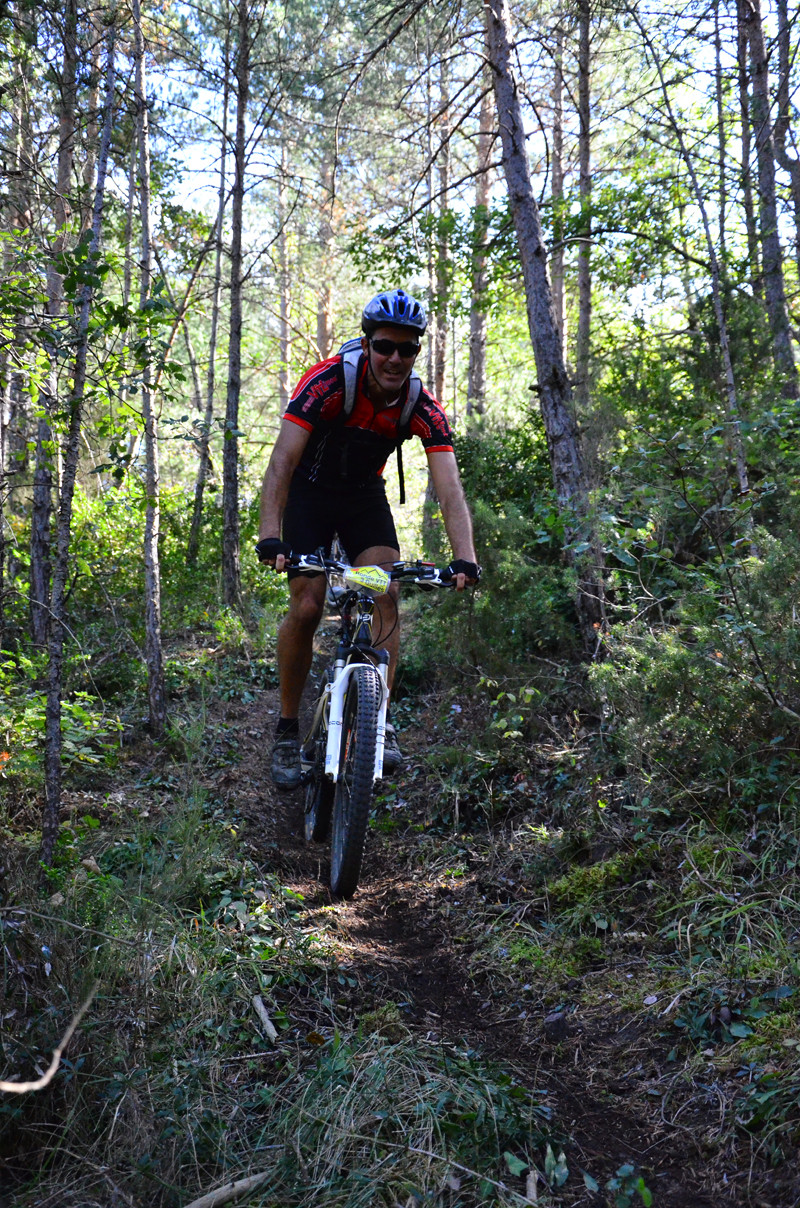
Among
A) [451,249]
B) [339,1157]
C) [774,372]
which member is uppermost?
[451,249]

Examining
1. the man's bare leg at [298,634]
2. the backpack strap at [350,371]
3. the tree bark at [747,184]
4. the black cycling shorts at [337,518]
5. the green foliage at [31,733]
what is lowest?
the green foliage at [31,733]

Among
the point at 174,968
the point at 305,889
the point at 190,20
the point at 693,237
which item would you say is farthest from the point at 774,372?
the point at 190,20

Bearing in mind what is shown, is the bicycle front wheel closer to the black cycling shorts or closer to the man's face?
the black cycling shorts

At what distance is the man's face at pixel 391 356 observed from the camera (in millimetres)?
4383

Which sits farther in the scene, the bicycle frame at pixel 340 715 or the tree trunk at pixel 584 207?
the tree trunk at pixel 584 207

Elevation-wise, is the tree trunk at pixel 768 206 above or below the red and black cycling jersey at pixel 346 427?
above

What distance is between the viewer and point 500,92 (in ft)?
23.0

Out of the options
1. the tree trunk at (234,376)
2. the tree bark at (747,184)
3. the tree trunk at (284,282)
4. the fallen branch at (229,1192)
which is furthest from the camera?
the tree trunk at (284,282)

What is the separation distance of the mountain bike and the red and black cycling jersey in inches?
25.8

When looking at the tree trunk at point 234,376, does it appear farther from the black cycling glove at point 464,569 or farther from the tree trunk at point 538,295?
the black cycling glove at point 464,569

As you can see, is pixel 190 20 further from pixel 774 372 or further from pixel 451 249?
pixel 774 372

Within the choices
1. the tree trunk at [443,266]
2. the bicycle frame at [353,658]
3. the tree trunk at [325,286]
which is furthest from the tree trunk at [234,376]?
the tree trunk at [325,286]

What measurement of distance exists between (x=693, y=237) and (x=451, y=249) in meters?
3.35

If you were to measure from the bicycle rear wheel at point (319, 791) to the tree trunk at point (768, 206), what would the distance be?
245 inches
